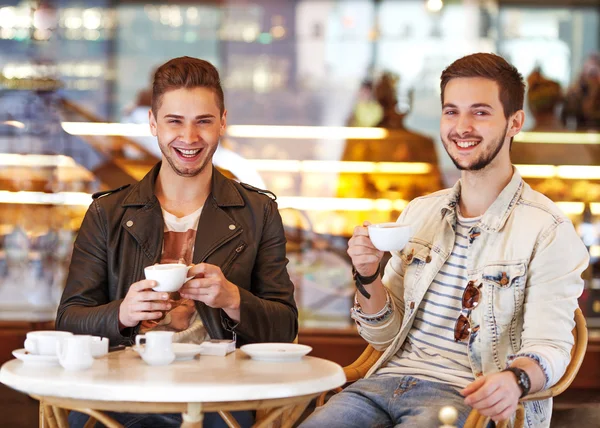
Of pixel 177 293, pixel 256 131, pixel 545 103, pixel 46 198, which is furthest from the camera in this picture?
pixel 256 131

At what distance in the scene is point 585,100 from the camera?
7023 millimetres

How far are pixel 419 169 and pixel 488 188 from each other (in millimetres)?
4175

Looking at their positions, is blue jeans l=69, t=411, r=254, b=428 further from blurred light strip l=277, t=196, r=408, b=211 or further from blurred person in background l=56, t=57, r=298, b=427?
blurred light strip l=277, t=196, r=408, b=211

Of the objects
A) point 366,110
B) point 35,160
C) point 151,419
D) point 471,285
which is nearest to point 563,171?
point 366,110

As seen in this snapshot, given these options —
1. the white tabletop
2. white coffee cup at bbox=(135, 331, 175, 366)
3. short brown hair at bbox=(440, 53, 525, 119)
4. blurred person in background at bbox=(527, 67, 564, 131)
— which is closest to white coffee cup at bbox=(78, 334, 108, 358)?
the white tabletop

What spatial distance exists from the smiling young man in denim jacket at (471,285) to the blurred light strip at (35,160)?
4.80 metres

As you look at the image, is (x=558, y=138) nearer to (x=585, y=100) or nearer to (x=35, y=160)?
(x=585, y=100)

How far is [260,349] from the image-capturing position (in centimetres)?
244

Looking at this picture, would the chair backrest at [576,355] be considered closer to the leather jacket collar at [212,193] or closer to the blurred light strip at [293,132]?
the leather jacket collar at [212,193]

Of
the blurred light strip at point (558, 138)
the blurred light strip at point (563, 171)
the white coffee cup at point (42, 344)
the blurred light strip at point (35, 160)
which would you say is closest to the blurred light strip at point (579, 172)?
the blurred light strip at point (563, 171)

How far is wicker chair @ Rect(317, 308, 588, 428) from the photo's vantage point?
96.0 inches

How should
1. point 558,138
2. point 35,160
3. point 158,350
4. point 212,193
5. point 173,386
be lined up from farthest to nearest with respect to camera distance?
point 35,160, point 558,138, point 212,193, point 158,350, point 173,386

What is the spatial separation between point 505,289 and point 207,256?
0.91m

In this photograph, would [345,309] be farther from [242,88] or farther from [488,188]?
[488,188]
